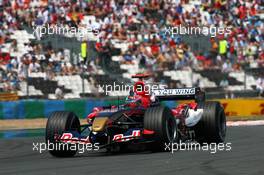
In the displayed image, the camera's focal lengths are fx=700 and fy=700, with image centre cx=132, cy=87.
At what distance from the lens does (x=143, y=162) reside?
34.6ft

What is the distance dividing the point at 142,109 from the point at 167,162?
215cm

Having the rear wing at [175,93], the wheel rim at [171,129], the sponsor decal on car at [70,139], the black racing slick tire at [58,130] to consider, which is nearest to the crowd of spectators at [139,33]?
the rear wing at [175,93]

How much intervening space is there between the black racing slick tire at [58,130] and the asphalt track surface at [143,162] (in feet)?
0.70

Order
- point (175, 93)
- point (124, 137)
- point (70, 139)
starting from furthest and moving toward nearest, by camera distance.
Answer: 1. point (175, 93)
2. point (70, 139)
3. point (124, 137)

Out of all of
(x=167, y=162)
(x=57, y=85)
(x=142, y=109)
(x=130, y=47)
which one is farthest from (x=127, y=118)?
(x=130, y=47)

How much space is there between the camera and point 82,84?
26594 mm

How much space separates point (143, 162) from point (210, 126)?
351cm

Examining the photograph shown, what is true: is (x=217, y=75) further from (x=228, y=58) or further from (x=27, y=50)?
(x=27, y=50)
